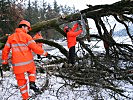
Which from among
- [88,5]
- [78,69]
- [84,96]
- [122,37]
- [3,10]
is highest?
[3,10]

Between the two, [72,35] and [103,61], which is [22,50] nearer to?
[103,61]

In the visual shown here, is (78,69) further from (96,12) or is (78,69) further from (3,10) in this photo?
(3,10)

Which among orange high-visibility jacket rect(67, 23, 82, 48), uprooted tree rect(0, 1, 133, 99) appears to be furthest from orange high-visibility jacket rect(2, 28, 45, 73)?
orange high-visibility jacket rect(67, 23, 82, 48)

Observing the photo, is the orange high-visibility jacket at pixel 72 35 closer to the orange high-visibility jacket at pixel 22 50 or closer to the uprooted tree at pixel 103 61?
the uprooted tree at pixel 103 61

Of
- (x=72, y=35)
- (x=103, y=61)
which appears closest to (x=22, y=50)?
(x=103, y=61)

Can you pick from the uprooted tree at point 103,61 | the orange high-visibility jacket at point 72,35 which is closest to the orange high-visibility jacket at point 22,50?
the uprooted tree at point 103,61

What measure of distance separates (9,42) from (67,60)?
2.55m

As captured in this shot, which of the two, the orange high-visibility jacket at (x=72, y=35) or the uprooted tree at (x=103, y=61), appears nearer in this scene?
the uprooted tree at (x=103, y=61)

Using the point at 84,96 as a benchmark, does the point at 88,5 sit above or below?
above

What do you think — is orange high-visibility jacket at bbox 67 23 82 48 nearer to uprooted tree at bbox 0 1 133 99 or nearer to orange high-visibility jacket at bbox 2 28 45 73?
uprooted tree at bbox 0 1 133 99

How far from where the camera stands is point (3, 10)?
12.7 metres

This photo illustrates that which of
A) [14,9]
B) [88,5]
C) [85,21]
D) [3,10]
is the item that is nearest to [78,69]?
[85,21]

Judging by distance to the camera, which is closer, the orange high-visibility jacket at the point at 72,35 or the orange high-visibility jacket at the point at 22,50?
the orange high-visibility jacket at the point at 22,50

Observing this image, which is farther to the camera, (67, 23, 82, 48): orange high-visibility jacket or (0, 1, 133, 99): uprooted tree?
(67, 23, 82, 48): orange high-visibility jacket
